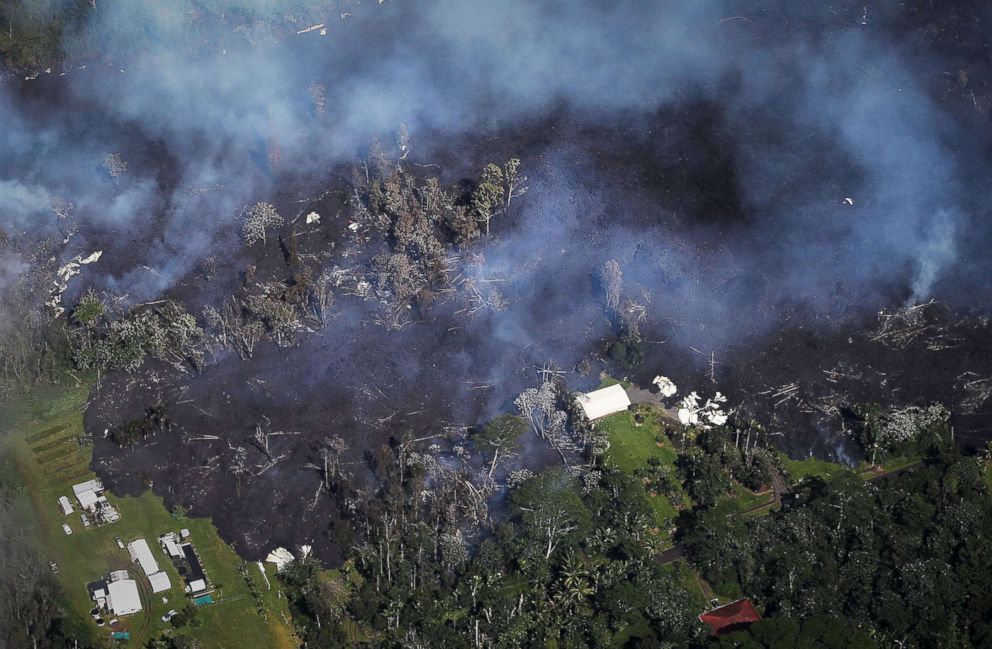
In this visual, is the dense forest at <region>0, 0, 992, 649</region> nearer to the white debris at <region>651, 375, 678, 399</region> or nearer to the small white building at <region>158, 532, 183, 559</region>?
the white debris at <region>651, 375, 678, 399</region>

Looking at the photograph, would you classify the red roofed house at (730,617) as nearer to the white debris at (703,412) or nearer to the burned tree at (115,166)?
the white debris at (703,412)

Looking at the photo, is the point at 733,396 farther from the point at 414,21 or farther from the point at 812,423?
the point at 414,21

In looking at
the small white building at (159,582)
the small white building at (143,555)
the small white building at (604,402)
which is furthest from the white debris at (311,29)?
the small white building at (159,582)

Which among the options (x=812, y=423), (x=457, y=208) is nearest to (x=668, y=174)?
(x=457, y=208)

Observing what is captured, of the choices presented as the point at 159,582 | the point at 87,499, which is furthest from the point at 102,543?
the point at 159,582

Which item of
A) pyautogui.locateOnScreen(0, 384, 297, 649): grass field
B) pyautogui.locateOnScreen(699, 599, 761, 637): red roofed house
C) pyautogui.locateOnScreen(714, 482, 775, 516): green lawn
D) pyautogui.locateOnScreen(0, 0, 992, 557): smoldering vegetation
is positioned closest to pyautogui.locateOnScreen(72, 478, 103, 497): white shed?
pyautogui.locateOnScreen(0, 384, 297, 649): grass field
